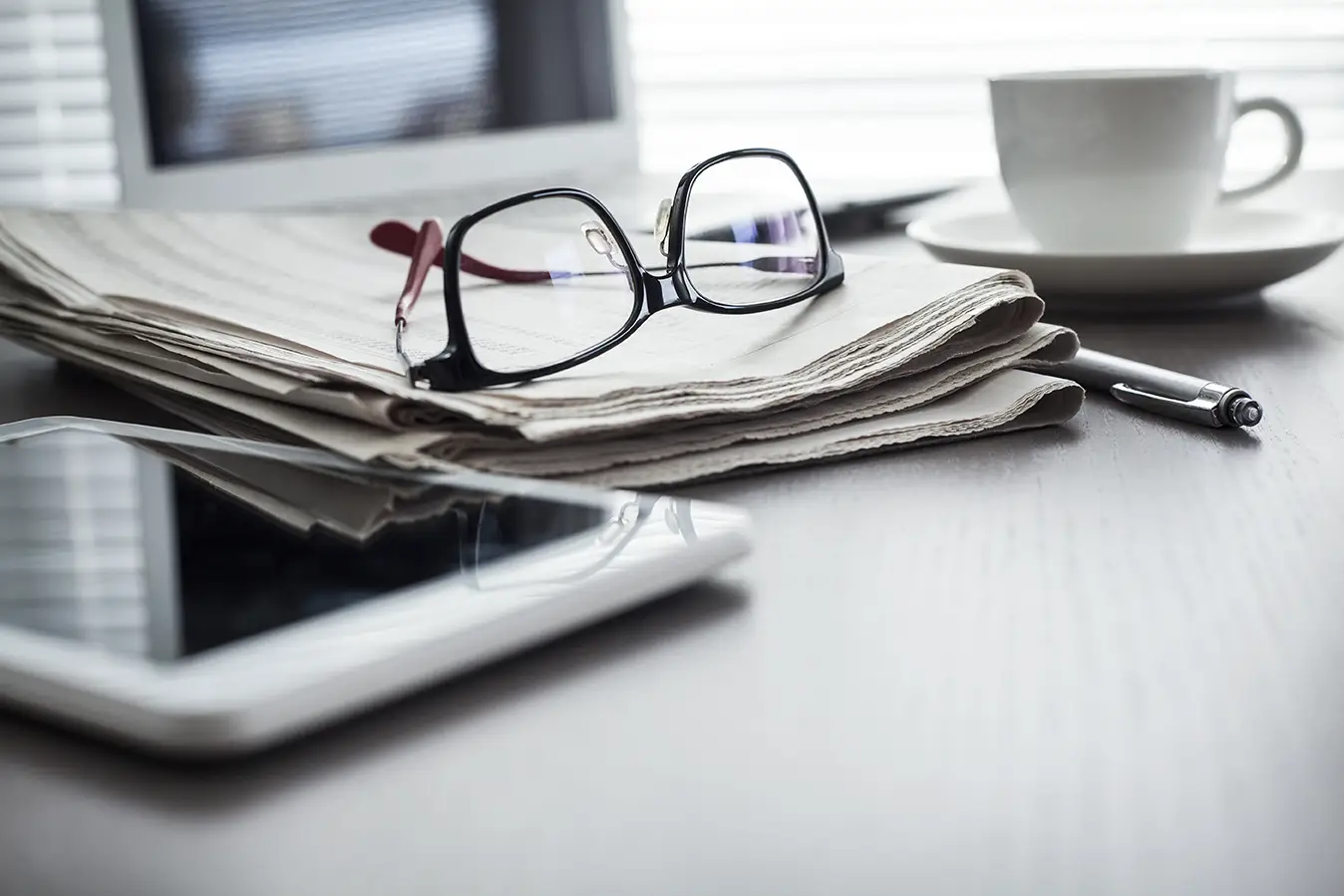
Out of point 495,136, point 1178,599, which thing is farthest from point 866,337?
point 495,136

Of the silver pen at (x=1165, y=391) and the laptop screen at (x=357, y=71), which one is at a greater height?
the laptop screen at (x=357, y=71)

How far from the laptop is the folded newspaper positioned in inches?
8.8

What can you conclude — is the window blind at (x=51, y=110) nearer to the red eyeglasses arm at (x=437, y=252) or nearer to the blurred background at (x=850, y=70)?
the blurred background at (x=850, y=70)

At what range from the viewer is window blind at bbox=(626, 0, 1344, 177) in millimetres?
2090

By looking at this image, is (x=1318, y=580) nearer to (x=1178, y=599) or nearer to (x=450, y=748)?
(x=1178, y=599)

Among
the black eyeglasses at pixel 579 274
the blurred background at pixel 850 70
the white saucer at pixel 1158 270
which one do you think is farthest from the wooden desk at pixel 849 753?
the blurred background at pixel 850 70

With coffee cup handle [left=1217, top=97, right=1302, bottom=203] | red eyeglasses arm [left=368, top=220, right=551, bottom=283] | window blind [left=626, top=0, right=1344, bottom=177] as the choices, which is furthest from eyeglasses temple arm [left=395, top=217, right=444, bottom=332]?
window blind [left=626, top=0, right=1344, bottom=177]

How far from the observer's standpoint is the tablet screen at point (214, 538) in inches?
11.3

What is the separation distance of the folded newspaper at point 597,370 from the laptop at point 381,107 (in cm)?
22

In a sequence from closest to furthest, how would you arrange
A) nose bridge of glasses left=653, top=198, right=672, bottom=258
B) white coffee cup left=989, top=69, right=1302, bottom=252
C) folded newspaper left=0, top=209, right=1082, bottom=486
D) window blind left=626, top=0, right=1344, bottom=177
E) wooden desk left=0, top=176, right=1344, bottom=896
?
wooden desk left=0, top=176, right=1344, bottom=896
folded newspaper left=0, top=209, right=1082, bottom=486
nose bridge of glasses left=653, top=198, right=672, bottom=258
white coffee cup left=989, top=69, right=1302, bottom=252
window blind left=626, top=0, right=1344, bottom=177

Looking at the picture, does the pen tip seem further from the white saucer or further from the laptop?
the laptop

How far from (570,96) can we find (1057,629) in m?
0.92

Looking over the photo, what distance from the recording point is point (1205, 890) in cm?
21

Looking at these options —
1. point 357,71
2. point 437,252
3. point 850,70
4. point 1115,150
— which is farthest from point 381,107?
point 850,70
